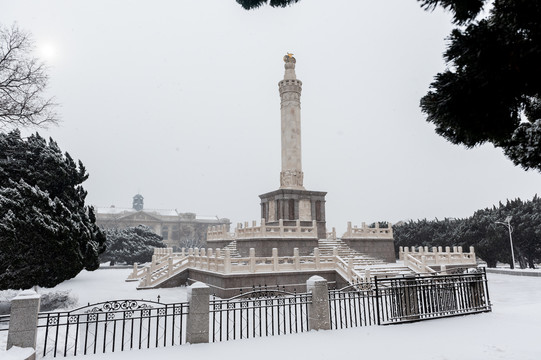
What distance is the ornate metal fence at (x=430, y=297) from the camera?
987cm

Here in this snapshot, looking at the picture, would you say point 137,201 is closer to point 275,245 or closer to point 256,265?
point 275,245

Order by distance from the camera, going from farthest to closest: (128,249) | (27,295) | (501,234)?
(128,249)
(501,234)
(27,295)

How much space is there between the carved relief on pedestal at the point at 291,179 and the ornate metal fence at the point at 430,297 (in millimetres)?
18084

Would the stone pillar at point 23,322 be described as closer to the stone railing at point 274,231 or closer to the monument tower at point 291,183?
the stone railing at point 274,231

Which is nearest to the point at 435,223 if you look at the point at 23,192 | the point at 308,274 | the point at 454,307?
the point at 308,274

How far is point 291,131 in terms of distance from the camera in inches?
1177

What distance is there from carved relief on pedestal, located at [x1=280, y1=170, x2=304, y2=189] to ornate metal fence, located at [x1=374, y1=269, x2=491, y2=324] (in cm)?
1808

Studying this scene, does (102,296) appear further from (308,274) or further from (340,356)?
(340,356)

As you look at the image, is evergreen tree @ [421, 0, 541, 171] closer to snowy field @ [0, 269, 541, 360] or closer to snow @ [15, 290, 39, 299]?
snowy field @ [0, 269, 541, 360]

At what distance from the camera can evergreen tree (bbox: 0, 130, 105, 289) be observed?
14867 millimetres

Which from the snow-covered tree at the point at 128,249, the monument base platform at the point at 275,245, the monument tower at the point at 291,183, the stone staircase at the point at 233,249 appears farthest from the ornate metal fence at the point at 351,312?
the snow-covered tree at the point at 128,249

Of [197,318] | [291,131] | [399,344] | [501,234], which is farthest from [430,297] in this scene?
[501,234]

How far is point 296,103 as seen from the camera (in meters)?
30.5

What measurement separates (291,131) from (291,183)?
4.77 metres
